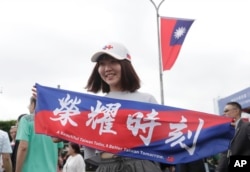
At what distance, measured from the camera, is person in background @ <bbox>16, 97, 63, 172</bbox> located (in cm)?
421

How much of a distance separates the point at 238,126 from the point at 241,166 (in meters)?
1.25

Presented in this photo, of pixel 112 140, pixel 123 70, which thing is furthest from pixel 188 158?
pixel 123 70

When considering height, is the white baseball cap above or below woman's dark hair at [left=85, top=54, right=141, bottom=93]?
above

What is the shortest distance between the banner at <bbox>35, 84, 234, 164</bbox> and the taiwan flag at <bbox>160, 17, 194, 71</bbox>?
10598 millimetres

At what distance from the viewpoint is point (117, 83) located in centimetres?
278

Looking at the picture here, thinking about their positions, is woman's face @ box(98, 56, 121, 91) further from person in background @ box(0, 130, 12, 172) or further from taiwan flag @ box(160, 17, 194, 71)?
taiwan flag @ box(160, 17, 194, 71)

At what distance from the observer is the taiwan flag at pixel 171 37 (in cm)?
1378

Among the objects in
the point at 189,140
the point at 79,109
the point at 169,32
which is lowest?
the point at 189,140

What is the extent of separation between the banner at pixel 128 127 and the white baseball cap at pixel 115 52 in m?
0.30

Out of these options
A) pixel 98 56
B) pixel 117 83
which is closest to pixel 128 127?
pixel 117 83

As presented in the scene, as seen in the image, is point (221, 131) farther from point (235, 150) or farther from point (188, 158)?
point (235, 150)

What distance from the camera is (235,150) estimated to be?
385 centimetres

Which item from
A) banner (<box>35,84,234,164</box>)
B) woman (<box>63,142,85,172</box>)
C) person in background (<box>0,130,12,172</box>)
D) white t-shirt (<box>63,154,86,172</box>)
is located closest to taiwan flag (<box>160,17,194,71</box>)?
woman (<box>63,142,85,172</box>)

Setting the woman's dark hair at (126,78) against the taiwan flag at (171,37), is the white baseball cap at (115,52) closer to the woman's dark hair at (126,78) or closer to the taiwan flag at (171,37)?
the woman's dark hair at (126,78)
